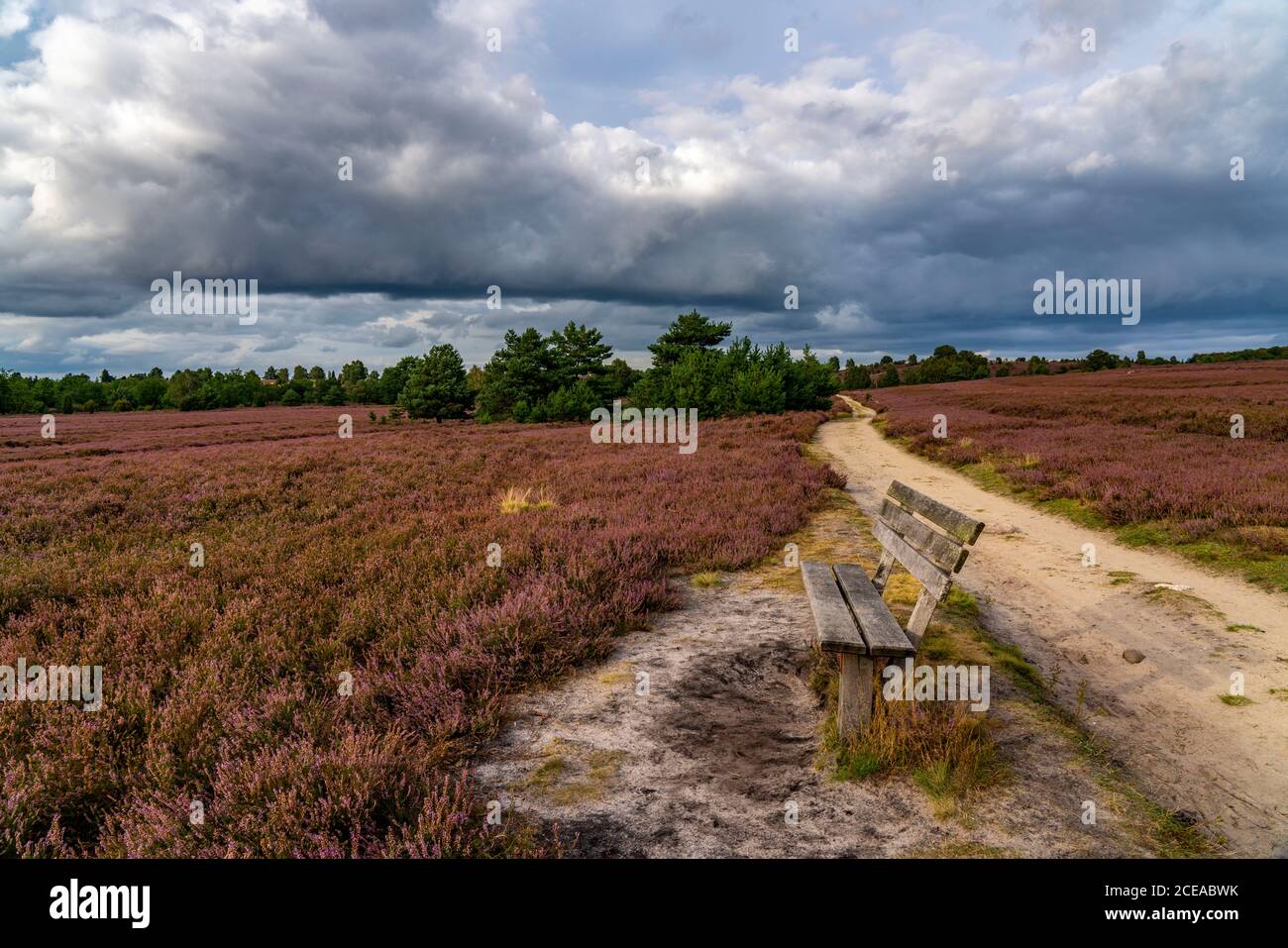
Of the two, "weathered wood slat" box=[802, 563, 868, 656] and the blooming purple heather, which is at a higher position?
the blooming purple heather

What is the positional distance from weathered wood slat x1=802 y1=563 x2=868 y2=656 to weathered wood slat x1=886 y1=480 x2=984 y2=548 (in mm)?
983

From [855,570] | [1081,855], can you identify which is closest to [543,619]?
[855,570]

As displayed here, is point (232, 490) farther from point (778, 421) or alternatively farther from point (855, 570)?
point (778, 421)

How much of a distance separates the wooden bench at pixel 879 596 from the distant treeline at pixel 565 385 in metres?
35.6

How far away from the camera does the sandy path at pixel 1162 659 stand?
3.66 metres

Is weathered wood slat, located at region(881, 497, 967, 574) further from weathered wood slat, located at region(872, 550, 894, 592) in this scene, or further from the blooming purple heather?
the blooming purple heather

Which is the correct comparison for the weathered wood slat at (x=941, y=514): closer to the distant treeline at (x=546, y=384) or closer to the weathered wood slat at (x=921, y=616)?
the weathered wood slat at (x=921, y=616)

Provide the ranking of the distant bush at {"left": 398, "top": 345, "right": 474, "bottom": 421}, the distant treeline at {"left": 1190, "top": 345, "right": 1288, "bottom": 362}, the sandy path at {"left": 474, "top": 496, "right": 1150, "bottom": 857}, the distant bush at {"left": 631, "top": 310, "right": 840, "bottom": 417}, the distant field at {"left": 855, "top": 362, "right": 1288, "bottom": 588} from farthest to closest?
1. the distant treeline at {"left": 1190, "top": 345, "right": 1288, "bottom": 362}
2. the distant bush at {"left": 398, "top": 345, "right": 474, "bottom": 421}
3. the distant bush at {"left": 631, "top": 310, "right": 840, "bottom": 417}
4. the distant field at {"left": 855, "top": 362, "right": 1288, "bottom": 588}
5. the sandy path at {"left": 474, "top": 496, "right": 1150, "bottom": 857}

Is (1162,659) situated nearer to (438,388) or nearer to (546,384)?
(546,384)

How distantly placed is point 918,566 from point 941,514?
667 mm

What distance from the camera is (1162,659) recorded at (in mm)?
5578

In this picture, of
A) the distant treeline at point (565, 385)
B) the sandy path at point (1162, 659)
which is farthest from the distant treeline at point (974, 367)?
the sandy path at point (1162, 659)

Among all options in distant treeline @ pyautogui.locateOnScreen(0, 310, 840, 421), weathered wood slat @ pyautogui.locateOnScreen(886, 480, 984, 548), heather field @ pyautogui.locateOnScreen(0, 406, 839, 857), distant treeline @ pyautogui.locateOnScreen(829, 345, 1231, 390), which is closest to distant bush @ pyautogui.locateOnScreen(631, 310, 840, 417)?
distant treeline @ pyautogui.locateOnScreen(0, 310, 840, 421)

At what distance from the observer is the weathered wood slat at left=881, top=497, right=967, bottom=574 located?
4.19 meters
